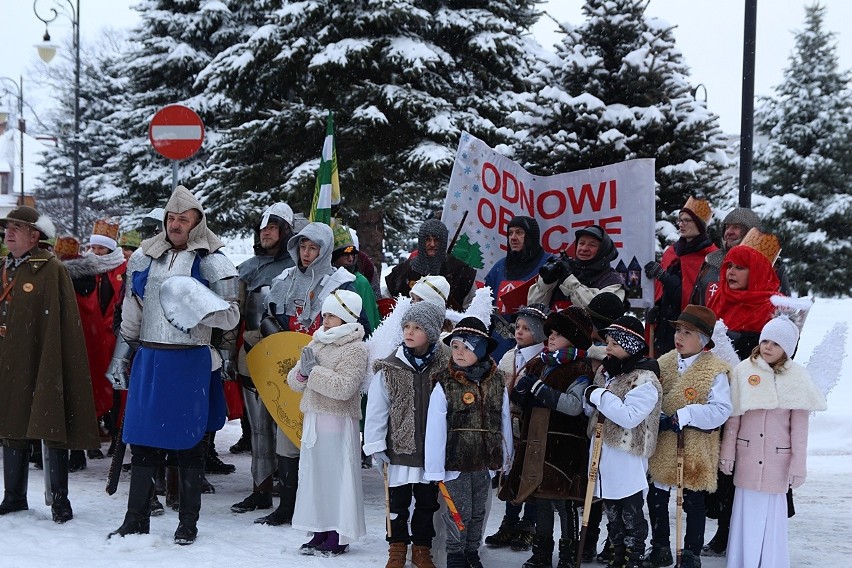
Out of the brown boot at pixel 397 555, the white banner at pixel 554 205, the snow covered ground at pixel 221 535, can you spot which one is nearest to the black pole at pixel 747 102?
the white banner at pixel 554 205

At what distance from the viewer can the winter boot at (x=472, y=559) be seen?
5273 mm

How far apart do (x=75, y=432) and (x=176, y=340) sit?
1123mm

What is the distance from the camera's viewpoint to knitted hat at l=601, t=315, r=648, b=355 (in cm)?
515

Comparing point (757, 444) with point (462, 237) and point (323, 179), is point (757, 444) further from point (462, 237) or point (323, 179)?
point (323, 179)

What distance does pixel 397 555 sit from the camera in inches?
208

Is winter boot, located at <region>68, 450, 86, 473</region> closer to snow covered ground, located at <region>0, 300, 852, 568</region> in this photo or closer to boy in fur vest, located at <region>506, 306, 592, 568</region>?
snow covered ground, located at <region>0, 300, 852, 568</region>

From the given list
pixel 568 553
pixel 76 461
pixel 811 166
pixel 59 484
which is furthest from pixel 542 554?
pixel 811 166

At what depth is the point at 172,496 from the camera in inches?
261

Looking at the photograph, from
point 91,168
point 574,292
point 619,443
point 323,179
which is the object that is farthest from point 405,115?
point 91,168

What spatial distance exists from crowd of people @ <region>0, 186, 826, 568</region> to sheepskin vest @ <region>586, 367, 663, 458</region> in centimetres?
1

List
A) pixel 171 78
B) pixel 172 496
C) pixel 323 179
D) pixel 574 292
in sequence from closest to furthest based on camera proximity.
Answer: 1. pixel 574 292
2. pixel 172 496
3. pixel 323 179
4. pixel 171 78

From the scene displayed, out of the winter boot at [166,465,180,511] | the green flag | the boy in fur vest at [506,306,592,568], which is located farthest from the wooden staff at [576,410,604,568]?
the green flag

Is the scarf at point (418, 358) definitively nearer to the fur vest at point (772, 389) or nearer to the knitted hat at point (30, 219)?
the fur vest at point (772, 389)

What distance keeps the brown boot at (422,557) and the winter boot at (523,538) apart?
2.67 ft
